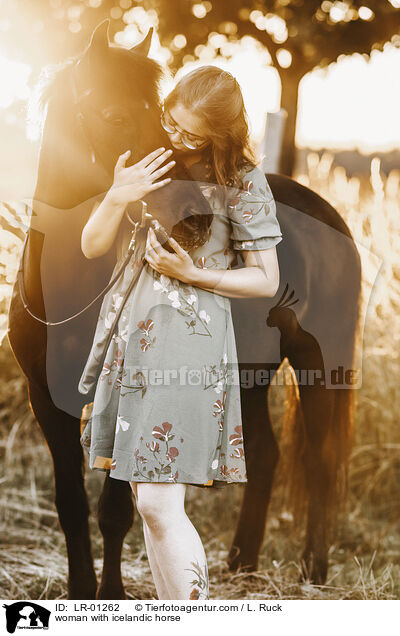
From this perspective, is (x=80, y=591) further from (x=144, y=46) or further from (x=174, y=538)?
(x=144, y=46)

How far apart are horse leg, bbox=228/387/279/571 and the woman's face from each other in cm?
111

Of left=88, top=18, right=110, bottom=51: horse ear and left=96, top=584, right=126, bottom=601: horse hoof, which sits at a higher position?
left=88, top=18, right=110, bottom=51: horse ear

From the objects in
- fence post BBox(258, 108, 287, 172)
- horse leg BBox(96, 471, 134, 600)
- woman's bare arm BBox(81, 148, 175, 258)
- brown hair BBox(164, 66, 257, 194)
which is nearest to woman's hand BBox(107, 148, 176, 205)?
woman's bare arm BBox(81, 148, 175, 258)

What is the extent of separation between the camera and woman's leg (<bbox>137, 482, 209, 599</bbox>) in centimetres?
136

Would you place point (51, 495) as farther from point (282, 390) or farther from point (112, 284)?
point (112, 284)

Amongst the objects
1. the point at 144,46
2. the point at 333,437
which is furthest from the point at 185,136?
the point at 333,437

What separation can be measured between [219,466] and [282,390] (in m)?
1.69

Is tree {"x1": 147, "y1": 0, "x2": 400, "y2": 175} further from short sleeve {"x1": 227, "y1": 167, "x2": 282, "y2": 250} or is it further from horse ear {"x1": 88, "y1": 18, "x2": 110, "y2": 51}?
short sleeve {"x1": 227, "y1": 167, "x2": 282, "y2": 250}

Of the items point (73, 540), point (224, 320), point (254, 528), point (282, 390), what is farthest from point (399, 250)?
point (73, 540)

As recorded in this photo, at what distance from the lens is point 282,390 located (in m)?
3.09

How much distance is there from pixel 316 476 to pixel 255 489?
24 cm
